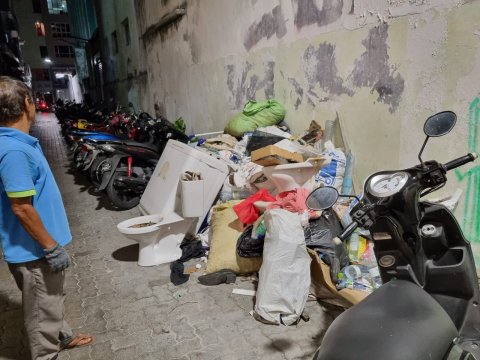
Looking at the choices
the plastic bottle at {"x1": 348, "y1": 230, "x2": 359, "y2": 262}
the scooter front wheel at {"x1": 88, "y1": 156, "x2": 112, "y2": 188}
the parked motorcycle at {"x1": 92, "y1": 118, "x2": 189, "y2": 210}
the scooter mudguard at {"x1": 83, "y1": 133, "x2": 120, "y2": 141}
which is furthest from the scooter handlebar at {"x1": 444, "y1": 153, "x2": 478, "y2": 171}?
the scooter mudguard at {"x1": 83, "y1": 133, "x2": 120, "y2": 141}

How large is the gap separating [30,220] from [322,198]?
1572 mm

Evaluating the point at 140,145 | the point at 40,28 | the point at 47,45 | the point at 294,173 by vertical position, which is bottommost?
the point at 294,173

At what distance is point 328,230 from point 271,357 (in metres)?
1.15

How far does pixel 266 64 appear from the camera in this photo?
529 centimetres

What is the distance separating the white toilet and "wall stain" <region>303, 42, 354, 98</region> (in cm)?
149

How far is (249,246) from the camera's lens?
10.7 feet

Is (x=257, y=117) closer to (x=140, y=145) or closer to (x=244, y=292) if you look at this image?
(x=140, y=145)

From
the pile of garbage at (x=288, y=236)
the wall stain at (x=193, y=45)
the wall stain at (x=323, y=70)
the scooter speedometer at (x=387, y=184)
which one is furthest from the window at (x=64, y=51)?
the scooter speedometer at (x=387, y=184)

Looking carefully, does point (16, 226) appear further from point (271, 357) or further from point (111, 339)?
point (271, 357)

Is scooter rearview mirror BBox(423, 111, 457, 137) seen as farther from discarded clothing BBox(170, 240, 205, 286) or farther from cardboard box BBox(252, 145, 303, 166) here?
discarded clothing BBox(170, 240, 205, 286)

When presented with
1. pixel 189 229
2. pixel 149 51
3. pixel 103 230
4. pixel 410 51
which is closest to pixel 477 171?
pixel 410 51

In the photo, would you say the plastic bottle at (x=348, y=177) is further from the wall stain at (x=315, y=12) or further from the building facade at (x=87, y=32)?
the building facade at (x=87, y=32)

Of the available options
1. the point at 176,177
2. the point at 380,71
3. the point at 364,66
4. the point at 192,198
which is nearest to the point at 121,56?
the point at 176,177

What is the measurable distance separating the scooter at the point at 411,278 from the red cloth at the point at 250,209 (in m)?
1.86
